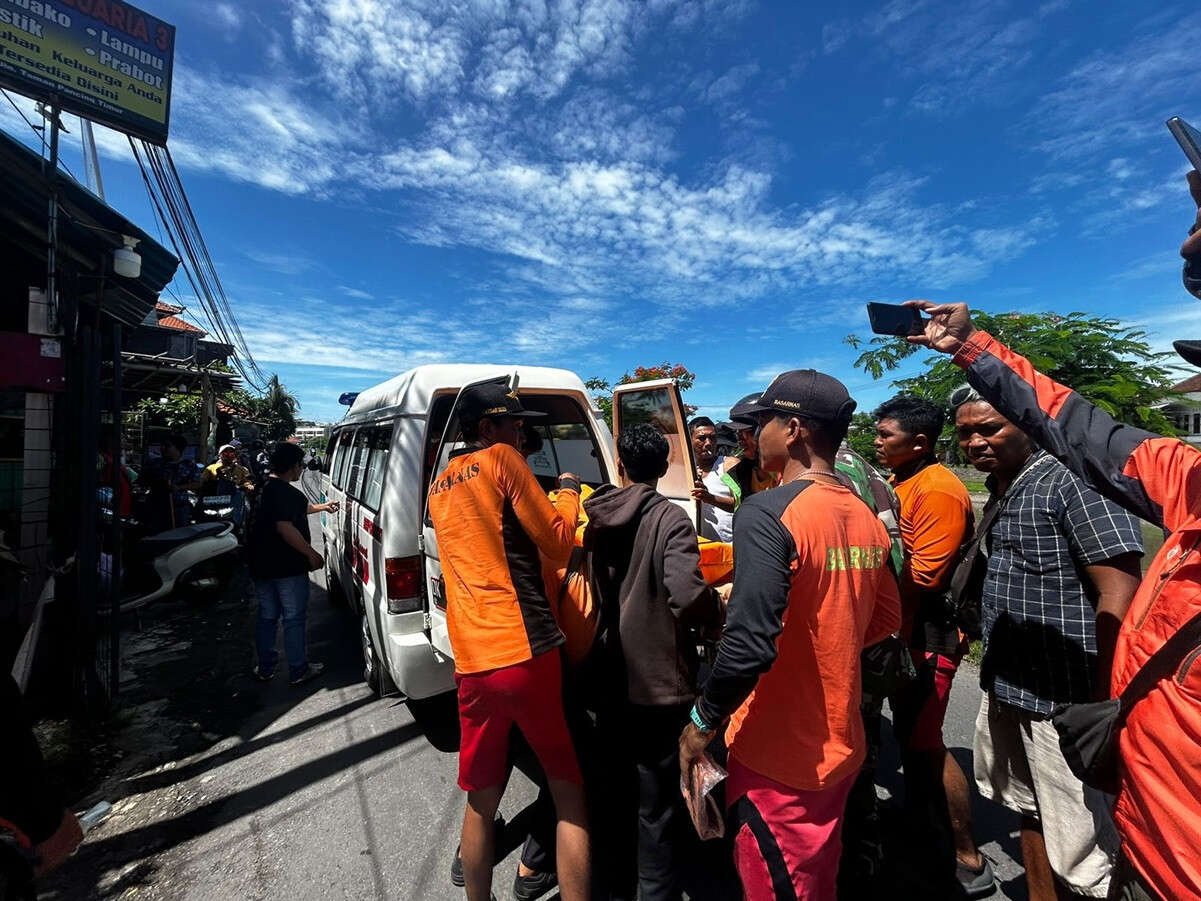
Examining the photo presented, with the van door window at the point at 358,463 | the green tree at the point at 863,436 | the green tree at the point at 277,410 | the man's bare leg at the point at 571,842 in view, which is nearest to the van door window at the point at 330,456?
the van door window at the point at 358,463

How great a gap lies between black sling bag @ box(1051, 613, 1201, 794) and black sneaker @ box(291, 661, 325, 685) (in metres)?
4.64

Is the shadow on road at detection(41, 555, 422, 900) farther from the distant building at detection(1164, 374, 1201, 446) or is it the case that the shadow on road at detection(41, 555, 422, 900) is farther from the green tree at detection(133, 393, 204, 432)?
the green tree at detection(133, 393, 204, 432)

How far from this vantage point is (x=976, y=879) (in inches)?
85.5

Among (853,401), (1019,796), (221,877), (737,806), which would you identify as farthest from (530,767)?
(853,401)

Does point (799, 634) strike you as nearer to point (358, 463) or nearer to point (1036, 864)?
point (1036, 864)

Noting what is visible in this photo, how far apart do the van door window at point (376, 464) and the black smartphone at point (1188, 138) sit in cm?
325

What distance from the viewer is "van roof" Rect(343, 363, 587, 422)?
10.3 feet

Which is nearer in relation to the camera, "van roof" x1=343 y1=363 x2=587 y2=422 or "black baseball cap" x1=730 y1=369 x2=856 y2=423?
"black baseball cap" x1=730 y1=369 x2=856 y2=423

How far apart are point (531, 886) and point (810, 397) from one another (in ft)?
7.43

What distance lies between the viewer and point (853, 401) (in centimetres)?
160

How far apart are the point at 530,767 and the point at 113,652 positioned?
310cm

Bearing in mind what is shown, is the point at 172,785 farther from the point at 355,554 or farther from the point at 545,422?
the point at 545,422

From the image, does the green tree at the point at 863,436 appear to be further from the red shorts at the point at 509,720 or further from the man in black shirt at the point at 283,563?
the red shorts at the point at 509,720

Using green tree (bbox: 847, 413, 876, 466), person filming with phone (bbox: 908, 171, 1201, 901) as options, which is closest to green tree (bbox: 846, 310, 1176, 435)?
green tree (bbox: 847, 413, 876, 466)
